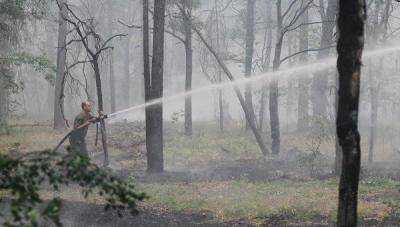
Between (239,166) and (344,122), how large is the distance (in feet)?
37.7

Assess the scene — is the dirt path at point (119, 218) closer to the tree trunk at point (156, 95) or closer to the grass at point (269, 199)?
the grass at point (269, 199)

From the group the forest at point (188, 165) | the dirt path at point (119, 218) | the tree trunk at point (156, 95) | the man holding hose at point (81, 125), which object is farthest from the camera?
the tree trunk at point (156, 95)

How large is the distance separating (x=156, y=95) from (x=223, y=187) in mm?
3455

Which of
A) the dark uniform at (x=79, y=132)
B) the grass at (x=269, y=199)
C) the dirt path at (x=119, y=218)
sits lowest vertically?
the dirt path at (x=119, y=218)

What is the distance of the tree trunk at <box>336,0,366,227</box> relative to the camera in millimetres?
6406

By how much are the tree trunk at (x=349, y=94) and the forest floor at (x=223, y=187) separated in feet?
12.3

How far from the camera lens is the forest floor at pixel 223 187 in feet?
35.9

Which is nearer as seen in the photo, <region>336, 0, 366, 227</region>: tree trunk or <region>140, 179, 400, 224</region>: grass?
<region>336, 0, 366, 227</region>: tree trunk

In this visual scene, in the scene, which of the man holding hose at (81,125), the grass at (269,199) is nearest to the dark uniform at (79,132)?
the man holding hose at (81,125)

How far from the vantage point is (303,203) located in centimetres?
1205

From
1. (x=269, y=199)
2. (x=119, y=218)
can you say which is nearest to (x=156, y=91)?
(x=269, y=199)

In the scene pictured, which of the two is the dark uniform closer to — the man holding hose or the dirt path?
the man holding hose

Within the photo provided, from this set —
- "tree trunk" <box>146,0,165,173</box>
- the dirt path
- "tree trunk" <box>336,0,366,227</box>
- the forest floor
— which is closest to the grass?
the forest floor

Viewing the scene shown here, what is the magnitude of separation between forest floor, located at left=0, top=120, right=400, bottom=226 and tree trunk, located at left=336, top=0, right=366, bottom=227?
3.75 metres
